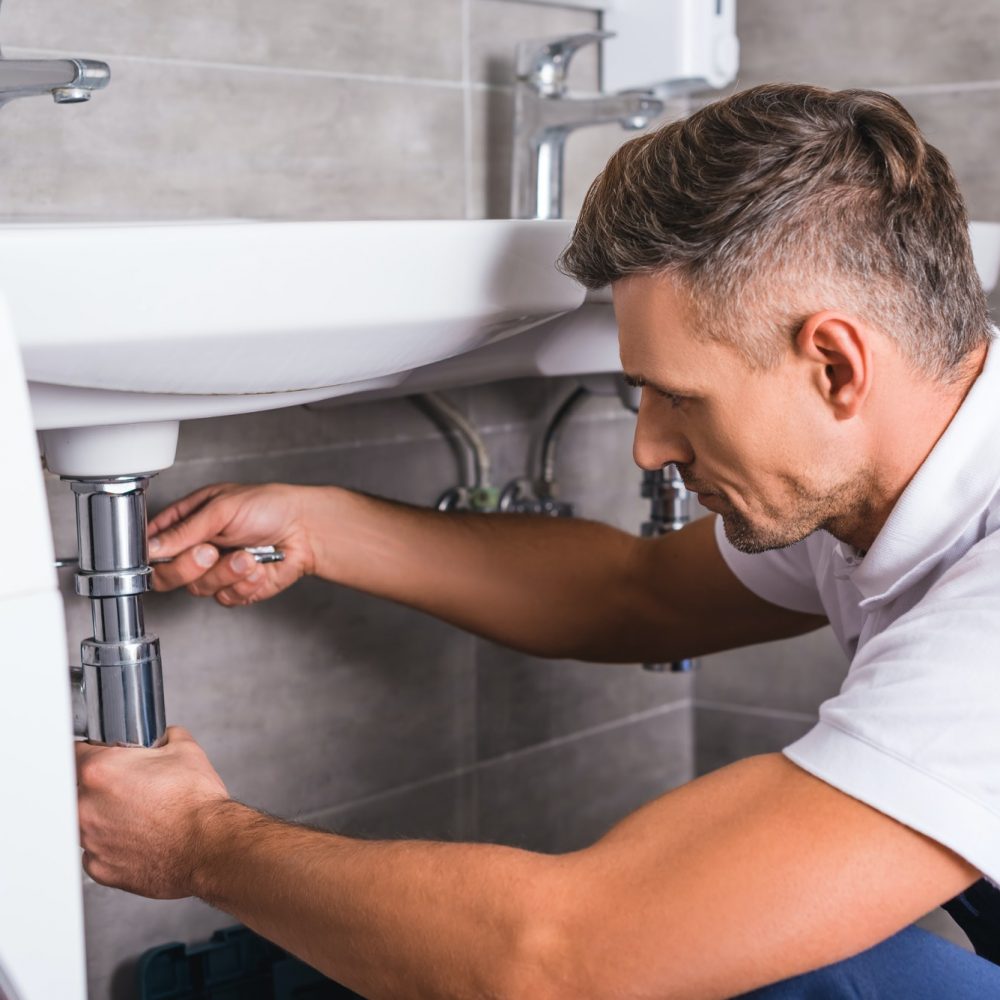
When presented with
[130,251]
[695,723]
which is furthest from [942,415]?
[695,723]

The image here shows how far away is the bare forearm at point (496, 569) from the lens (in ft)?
3.68

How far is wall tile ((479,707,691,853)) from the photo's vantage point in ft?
5.25

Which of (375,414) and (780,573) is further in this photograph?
(375,414)

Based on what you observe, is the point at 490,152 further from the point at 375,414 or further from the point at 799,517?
the point at 799,517

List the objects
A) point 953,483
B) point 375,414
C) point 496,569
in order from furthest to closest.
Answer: point 375,414 < point 496,569 < point 953,483

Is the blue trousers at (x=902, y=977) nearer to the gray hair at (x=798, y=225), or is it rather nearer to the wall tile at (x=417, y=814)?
the gray hair at (x=798, y=225)

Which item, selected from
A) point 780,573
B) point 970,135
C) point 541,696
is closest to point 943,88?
point 970,135

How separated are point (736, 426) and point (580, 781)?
3.13 ft

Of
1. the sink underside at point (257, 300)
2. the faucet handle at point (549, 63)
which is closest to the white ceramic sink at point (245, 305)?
the sink underside at point (257, 300)

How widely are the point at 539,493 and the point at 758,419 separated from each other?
0.74 metres

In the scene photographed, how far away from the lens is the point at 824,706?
736 millimetres

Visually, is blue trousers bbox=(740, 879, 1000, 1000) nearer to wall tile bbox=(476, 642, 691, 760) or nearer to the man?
the man

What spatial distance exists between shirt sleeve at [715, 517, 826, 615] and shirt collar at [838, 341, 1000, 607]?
264 mm

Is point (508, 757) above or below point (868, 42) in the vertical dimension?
below
